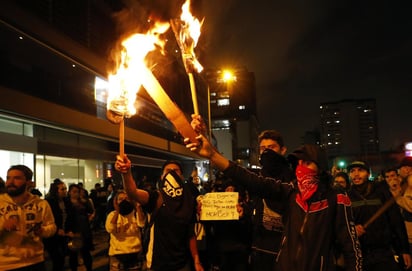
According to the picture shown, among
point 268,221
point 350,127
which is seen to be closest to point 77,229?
point 268,221

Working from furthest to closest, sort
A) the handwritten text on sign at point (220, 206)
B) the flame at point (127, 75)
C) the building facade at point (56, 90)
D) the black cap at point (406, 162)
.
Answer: the building facade at point (56, 90), the black cap at point (406, 162), the handwritten text on sign at point (220, 206), the flame at point (127, 75)

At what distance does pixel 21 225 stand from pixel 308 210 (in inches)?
143

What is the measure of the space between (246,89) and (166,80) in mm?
87956

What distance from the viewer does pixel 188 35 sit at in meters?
3.91

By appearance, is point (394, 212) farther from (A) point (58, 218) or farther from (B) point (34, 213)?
(A) point (58, 218)

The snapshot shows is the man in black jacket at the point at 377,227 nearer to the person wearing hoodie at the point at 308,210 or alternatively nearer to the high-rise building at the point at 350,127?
the person wearing hoodie at the point at 308,210

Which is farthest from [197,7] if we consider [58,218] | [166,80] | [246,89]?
[246,89]

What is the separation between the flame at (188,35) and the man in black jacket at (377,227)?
3.26 metres

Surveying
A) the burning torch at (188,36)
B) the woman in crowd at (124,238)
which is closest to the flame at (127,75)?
the burning torch at (188,36)

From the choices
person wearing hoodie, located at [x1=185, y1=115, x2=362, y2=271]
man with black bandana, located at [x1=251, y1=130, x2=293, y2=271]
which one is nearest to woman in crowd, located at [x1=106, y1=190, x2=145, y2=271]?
man with black bandana, located at [x1=251, y1=130, x2=293, y2=271]

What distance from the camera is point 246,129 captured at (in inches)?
4092

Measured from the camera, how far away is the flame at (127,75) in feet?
13.3

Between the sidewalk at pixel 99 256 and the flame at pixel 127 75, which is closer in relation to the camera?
the flame at pixel 127 75

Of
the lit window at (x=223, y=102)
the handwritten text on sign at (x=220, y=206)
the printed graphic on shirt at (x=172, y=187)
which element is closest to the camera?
the printed graphic on shirt at (x=172, y=187)
